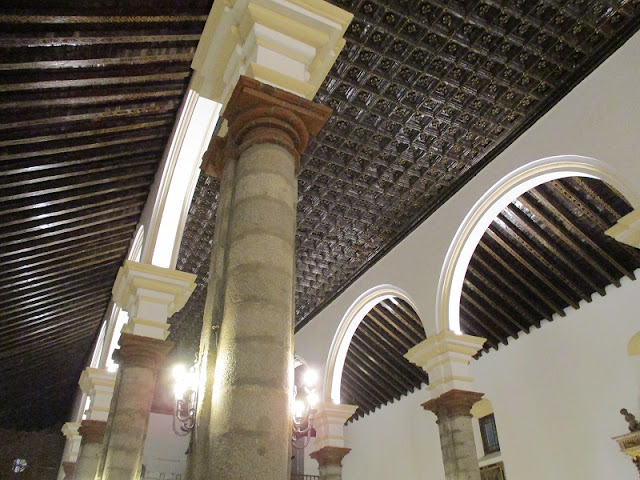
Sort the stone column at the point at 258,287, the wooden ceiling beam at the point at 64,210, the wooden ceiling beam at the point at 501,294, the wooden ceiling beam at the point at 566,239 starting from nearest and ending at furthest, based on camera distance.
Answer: the stone column at the point at 258,287 → the wooden ceiling beam at the point at 64,210 → the wooden ceiling beam at the point at 566,239 → the wooden ceiling beam at the point at 501,294

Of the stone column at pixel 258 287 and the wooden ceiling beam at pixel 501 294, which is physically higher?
the wooden ceiling beam at pixel 501 294

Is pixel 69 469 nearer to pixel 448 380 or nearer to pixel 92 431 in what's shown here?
pixel 92 431

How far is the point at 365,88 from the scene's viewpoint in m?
6.52

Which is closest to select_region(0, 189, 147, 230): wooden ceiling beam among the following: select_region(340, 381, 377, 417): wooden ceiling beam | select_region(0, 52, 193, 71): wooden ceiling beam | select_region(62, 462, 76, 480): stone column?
select_region(0, 52, 193, 71): wooden ceiling beam

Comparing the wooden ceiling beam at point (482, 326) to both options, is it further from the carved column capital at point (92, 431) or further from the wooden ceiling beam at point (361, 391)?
the carved column capital at point (92, 431)

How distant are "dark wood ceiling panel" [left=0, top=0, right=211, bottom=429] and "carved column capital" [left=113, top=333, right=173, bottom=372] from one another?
86.0 inches

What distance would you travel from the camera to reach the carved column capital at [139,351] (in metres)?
5.90

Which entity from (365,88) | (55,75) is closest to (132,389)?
(55,75)

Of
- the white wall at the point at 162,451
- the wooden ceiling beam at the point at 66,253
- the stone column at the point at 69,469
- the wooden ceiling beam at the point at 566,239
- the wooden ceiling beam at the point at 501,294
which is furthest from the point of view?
the white wall at the point at 162,451

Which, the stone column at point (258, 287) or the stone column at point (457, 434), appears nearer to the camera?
the stone column at point (258, 287)

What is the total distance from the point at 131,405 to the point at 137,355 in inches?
21.2

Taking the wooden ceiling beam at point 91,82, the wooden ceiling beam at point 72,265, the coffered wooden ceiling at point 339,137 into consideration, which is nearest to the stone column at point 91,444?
the coffered wooden ceiling at point 339,137

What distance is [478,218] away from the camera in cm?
771

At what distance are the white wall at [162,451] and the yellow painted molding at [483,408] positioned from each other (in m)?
8.29
